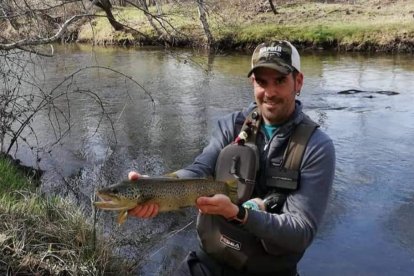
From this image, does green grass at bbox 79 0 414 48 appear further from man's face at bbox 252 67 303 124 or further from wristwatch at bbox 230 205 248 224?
wristwatch at bbox 230 205 248 224

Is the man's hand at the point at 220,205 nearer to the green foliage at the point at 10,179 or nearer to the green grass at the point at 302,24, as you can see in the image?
the green foliage at the point at 10,179

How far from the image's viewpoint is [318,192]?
10.7 feet

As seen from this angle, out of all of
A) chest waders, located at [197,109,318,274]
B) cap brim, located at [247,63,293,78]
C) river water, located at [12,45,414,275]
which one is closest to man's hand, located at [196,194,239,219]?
chest waders, located at [197,109,318,274]

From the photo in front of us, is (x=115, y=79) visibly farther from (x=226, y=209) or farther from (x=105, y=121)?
(x=226, y=209)

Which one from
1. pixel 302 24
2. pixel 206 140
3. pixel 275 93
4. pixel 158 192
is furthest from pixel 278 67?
pixel 302 24

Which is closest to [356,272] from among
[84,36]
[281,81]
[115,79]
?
[281,81]

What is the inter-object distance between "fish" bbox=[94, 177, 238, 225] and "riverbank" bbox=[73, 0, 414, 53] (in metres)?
17.8

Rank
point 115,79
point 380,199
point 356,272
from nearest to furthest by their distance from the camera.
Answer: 1. point 356,272
2. point 380,199
3. point 115,79

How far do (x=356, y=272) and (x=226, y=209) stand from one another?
365 cm

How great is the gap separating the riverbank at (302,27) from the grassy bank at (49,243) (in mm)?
15626

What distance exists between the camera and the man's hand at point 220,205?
9.59 feet

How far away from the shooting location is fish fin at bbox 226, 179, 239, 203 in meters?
3.18

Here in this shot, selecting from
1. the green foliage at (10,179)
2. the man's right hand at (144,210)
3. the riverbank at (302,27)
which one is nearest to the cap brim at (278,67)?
the man's right hand at (144,210)

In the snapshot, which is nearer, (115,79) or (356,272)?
(356,272)
